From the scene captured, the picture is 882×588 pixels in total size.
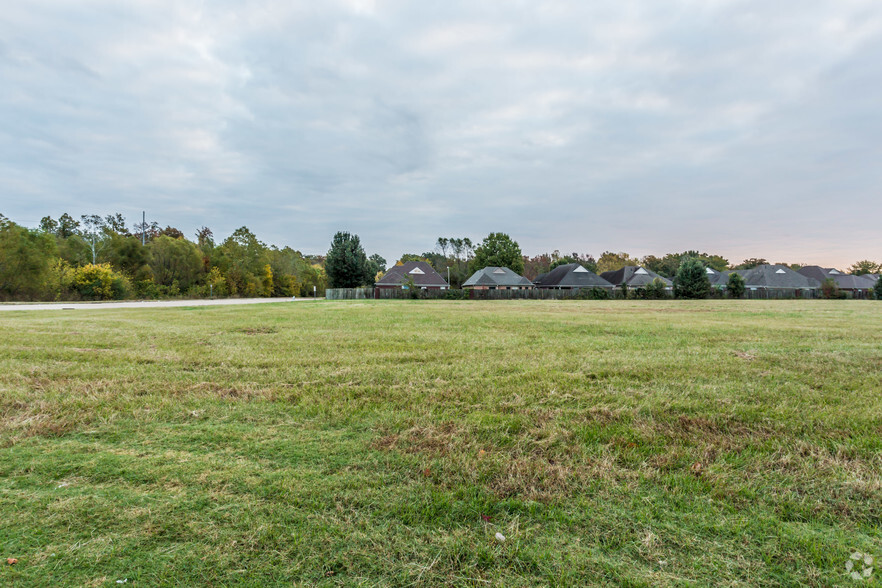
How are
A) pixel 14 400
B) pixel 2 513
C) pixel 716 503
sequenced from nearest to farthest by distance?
pixel 2 513 < pixel 716 503 < pixel 14 400

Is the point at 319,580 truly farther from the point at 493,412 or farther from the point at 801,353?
the point at 801,353

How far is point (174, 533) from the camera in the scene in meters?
1.75

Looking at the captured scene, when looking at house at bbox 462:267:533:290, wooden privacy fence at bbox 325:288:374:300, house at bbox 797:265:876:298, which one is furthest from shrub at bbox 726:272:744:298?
wooden privacy fence at bbox 325:288:374:300

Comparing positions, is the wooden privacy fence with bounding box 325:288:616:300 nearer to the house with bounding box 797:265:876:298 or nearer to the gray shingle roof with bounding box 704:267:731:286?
the gray shingle roof with bounding box 704:267:731:286

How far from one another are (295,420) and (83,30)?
1615cm

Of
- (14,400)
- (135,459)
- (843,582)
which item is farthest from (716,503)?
(14,400)

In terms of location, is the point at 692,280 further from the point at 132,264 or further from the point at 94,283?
the point at 132,264

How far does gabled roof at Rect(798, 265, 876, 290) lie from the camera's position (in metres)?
55.4

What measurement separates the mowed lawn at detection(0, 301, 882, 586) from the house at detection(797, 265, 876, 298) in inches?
2817

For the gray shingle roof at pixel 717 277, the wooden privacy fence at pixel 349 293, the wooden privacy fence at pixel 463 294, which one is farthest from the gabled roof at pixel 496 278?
the gray shingle roof at pixel 717 277

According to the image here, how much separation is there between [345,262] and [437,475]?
40.7 m

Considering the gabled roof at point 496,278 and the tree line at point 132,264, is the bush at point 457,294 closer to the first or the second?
the gabled roof at point 496,278

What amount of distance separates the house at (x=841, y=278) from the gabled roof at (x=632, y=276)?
2248cm

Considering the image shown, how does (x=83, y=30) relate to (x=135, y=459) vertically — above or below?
above
